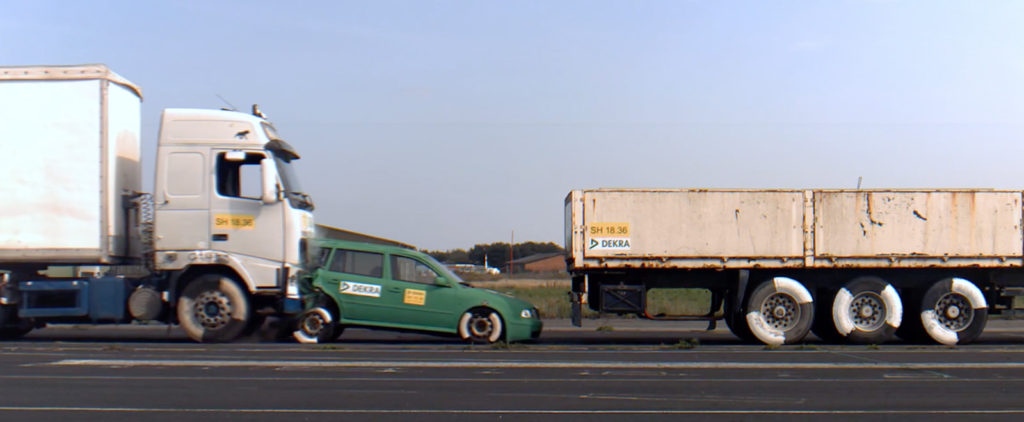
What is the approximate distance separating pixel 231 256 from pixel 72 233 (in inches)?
93.4

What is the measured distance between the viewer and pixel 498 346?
14742 millimetres

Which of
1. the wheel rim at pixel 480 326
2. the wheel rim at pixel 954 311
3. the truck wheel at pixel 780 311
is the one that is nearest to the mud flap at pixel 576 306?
the wheel rim at pixel 480 326

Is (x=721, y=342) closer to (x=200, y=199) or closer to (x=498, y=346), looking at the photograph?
(x=498, y=346)

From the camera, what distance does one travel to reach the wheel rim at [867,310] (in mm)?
15875

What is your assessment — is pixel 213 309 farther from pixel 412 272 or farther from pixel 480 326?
pixel 480 326

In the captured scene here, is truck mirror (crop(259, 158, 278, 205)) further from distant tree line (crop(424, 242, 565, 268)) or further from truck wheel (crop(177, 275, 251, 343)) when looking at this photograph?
distant tree line (crop(424, 242, 565, 268))

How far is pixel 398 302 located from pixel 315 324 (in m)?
1.35

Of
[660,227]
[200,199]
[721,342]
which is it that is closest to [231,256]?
[200,199]

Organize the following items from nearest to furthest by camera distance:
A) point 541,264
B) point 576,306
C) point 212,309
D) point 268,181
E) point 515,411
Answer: point 515,411 → point 268,181 → point 212,309 → point 576,306 → point 541,264

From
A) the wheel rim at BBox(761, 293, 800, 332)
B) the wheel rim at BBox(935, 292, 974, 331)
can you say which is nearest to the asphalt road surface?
the wheel rim at BBox(761, 293, 800, 332)

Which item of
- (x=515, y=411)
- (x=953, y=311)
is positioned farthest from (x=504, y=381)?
(x=953, y=311)

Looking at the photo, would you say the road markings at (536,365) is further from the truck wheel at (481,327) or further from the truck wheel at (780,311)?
the truck wheel at (780,311)

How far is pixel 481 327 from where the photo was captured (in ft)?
50.2

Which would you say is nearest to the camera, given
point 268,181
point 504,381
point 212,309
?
point 504,381
